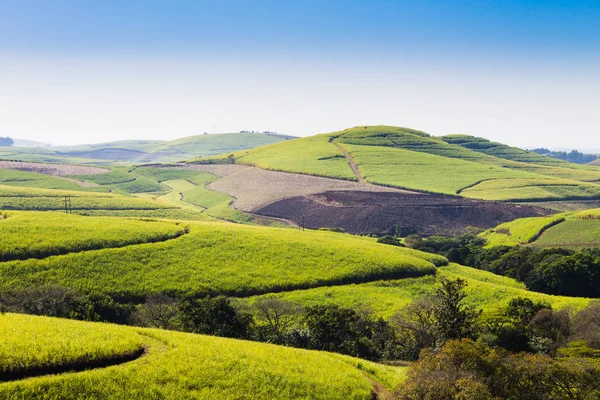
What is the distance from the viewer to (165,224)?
98438 mm

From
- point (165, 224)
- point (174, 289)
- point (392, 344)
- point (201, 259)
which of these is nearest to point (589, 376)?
point (392, 344)

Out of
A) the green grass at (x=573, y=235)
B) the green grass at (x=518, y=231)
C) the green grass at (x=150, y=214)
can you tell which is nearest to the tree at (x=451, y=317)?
the green grass at (x=573, y=235)

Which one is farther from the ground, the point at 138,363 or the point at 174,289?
the point at 138,363

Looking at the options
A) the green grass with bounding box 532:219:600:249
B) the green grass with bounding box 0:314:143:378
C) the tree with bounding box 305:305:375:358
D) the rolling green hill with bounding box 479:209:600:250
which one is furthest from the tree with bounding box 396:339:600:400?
the green grass with bounding box 532:219:600:249

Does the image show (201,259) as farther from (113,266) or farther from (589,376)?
(589,376)

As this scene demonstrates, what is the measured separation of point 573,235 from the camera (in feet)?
452

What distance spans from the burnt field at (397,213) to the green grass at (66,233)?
296 feet

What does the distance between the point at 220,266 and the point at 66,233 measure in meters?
26.1

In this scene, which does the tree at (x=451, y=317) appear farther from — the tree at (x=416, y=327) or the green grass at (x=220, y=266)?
→ the green grass at (x=220, y=266)

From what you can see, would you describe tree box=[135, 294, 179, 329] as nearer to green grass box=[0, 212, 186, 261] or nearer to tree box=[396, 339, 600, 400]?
green grass box=[0, 212, 186, 261]

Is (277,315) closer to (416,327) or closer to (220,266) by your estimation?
(416,327)

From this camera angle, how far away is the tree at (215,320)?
52.7m

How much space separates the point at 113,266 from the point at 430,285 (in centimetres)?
5335

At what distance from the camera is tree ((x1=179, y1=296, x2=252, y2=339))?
52.7 m
